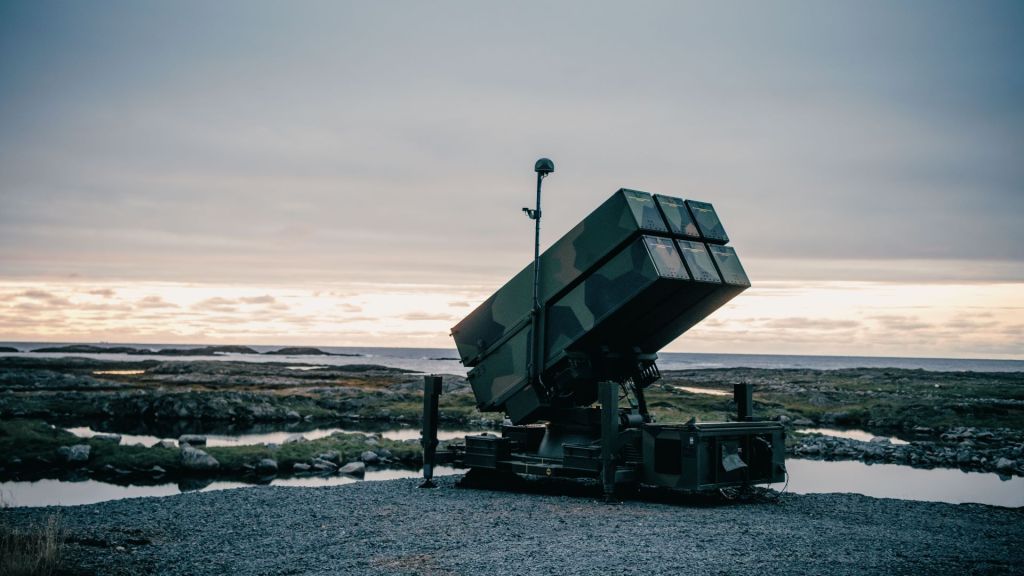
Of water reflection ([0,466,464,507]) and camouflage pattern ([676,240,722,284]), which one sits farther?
water reflection ([0,466,464,507])

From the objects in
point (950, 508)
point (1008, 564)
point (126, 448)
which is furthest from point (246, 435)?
point (1008, 564)

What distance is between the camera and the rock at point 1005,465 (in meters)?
21.2

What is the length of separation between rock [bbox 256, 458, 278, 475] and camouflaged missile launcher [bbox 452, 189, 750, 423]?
8218 millimetres

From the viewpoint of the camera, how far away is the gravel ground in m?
8.85

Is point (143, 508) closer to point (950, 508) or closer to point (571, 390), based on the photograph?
point (571, 390)

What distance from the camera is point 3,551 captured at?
8.63 m

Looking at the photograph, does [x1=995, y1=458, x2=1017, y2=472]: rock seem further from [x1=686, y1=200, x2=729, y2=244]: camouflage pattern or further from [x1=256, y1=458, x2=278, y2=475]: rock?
[x1=256, y1=458, x2=278, y2=475]: rock

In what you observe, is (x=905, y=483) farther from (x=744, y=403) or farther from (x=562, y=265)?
(x=562, y=265)

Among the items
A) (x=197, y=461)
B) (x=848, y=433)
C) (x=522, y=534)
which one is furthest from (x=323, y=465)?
(x=848, y=433)

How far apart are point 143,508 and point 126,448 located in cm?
979

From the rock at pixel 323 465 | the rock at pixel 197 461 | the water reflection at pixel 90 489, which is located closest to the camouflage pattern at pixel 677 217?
the water reflection at pixel 90 489

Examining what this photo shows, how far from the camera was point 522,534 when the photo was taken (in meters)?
10.7

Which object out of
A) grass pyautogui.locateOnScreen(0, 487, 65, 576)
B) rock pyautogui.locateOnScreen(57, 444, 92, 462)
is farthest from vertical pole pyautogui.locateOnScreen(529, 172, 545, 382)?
rock pyautogui.locateOnScreen(57, 444, 92, 462)

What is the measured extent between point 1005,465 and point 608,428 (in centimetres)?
1436
